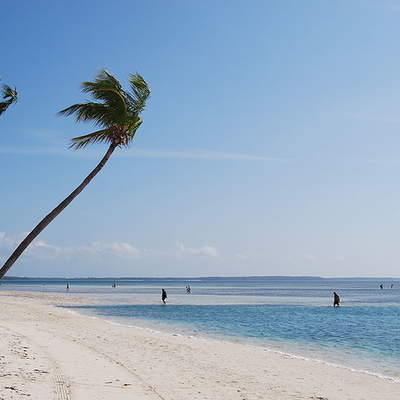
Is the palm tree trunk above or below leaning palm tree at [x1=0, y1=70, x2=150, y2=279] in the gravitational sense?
below

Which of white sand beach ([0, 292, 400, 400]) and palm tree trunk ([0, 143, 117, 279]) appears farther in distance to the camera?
white sand beach ([0, 292, 400, 400])

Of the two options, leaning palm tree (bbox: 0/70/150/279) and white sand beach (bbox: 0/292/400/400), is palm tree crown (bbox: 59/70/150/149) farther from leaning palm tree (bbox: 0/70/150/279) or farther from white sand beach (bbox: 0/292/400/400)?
white sand beach (bbox: 0/292/400/400)

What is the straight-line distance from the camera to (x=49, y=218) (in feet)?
27.9

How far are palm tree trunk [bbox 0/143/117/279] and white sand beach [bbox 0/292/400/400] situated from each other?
8.94 ft

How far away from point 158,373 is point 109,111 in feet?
23.9

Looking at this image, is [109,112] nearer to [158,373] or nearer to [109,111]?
[109,111]

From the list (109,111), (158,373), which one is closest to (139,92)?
(109,111)

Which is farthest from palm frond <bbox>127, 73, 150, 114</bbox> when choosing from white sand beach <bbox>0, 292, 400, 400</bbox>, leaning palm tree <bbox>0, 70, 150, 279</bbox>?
white sand beach <bbox>0, 292, 400, 400</bbox>

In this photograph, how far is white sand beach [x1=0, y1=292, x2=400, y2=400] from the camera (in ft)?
→ 34.6

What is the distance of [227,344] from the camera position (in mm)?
23016

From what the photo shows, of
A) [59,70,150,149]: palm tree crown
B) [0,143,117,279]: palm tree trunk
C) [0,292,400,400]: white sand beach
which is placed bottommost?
[0,292,400,400]: white sand beach

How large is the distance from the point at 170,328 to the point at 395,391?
58.0 feet

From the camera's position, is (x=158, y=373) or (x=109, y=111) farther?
(x=158, y=373)

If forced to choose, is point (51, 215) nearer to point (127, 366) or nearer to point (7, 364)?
point (7, 364)
